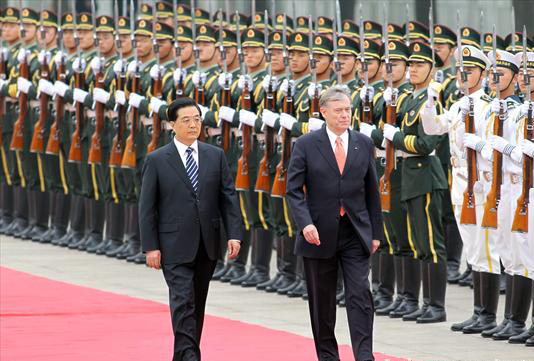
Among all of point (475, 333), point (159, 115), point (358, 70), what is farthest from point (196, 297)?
point (159, 115)

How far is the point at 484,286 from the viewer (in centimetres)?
1084

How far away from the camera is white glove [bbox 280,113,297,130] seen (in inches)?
486

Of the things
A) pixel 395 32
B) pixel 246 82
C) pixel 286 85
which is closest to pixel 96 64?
pixel 246 82

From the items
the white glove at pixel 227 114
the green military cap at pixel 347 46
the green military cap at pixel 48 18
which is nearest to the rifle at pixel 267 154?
the white glove at pixel 227 114

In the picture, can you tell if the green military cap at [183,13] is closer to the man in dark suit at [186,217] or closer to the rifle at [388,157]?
the rifle at [388,157]

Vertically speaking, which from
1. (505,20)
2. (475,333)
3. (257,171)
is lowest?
(475,333)

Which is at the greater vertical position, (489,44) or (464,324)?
(489,44)

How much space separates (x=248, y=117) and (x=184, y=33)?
181 centimetres

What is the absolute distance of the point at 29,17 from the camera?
1725 centimetres

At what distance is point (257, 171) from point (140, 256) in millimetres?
2134

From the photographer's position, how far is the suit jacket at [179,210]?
29.4ft

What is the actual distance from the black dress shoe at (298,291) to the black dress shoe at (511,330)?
249 centimetres

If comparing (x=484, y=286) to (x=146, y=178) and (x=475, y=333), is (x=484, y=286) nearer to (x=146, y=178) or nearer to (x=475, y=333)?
(x=475, y=333)

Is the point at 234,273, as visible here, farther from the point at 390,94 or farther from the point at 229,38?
the point at 390,94
